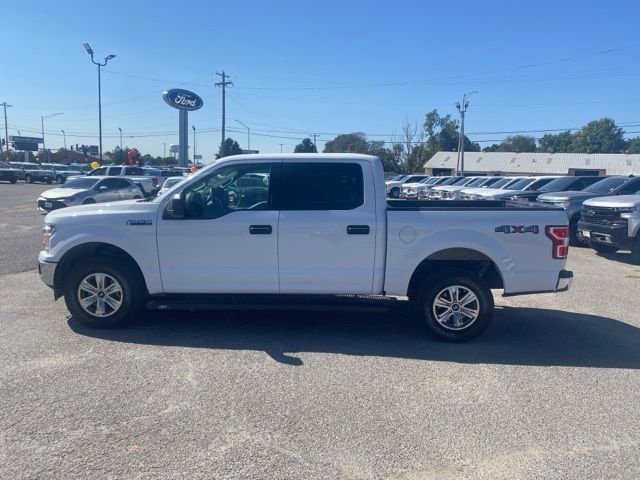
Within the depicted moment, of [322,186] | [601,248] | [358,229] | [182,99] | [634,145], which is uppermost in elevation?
[634,145]

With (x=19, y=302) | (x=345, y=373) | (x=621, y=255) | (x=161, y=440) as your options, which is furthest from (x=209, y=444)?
(x=621, y=255)

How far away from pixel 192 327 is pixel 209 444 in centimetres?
279

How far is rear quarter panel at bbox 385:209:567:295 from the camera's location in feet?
19.0

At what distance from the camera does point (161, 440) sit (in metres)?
3.79

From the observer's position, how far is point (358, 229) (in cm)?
581

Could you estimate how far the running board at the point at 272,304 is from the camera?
601 cm

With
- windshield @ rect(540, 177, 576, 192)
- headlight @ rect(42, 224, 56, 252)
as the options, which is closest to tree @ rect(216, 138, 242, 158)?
windshield @ rect(540, 177, 576, 192)

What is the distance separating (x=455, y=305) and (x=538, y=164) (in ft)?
242

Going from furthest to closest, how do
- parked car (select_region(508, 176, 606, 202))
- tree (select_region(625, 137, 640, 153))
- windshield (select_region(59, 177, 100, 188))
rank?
1. tree (select_region(625, 137, 640, 153))
2. windshield (select_region(59, 177, 100, 188))
3. parked car (select_region(508, 176, 606, 202))

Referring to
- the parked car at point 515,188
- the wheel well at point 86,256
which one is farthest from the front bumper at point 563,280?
the parked car at point 515,188

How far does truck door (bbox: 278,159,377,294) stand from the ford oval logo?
119ft

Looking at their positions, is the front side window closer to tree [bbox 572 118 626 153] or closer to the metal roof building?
the metal roof building

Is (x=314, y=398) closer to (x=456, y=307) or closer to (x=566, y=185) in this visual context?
(x=456, y=307)

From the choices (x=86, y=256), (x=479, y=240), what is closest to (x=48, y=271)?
(x=86, y=256)
